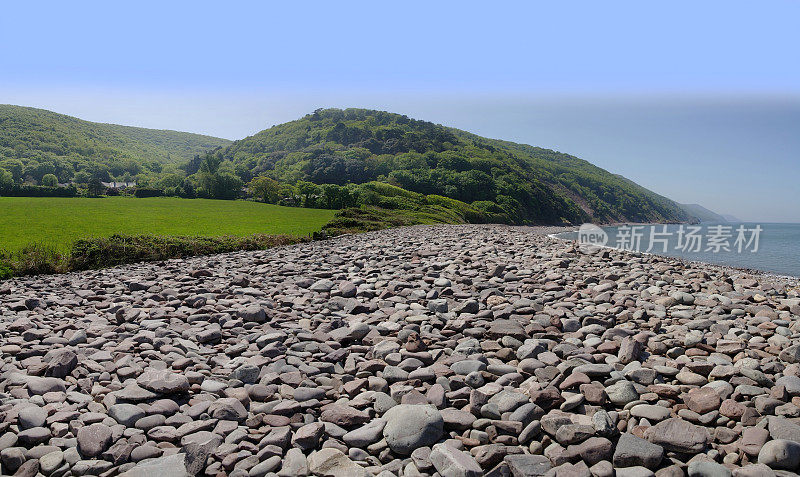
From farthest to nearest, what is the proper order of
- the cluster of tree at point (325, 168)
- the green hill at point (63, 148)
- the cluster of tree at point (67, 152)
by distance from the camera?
the green hill at point (63, 148) < the cluster of tree at point (67, 152) < the cluster of tree at point (325, 168)

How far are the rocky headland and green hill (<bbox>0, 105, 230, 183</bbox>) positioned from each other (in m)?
101

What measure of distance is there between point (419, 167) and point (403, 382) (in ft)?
255

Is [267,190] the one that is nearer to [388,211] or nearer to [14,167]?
[388,211]

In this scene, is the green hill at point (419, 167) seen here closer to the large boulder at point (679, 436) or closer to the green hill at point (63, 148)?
the green hill at point (63, 148)

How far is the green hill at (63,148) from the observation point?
8996 centimetres

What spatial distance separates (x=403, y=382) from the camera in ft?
13.8

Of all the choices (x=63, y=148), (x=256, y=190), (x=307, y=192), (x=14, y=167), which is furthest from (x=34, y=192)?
(x=63, y=148)

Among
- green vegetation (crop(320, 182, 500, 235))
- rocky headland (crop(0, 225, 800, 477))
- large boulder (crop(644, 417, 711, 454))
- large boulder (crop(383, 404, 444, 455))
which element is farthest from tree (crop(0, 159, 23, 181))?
large boulder (crop(644, 417, 711, 454))

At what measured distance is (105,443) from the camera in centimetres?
322

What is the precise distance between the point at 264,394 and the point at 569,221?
9349cm

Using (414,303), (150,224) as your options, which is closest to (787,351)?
(414,303)

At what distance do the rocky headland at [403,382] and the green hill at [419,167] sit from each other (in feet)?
206

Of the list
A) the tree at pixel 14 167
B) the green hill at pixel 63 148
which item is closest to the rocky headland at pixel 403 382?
the tree at pixel 14 167

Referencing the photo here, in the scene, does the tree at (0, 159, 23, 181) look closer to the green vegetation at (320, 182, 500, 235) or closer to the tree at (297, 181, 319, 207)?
the tree at (297, 181, 319, 207)
